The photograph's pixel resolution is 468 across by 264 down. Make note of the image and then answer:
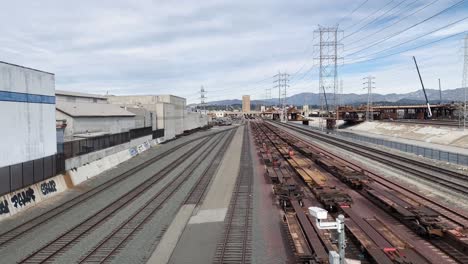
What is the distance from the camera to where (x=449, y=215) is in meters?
18.0

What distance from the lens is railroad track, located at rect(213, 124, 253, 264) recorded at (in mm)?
14703

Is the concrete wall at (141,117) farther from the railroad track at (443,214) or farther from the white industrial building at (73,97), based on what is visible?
the railroad track at (443,214)

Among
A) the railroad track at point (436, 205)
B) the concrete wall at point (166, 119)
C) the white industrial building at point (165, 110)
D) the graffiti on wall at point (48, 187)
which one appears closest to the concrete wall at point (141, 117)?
the white industrial building at point (165, 110)

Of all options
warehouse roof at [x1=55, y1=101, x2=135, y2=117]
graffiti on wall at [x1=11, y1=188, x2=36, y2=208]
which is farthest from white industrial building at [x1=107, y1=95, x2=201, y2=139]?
graffiti on wall at [x1=11, y1=188, x2=36, y2=208]

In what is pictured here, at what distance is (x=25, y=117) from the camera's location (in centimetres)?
2411

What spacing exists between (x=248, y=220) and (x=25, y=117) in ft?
50.9

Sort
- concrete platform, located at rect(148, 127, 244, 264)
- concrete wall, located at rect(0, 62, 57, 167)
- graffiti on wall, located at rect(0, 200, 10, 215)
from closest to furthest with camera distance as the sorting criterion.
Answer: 1. concrete platform, located at rect(148, 127, 244, 264)
2. graffiti on wall, located at rect(0, 200, 10, 215)
3. concrete wall, located at rect(0, 62, 57, 167)

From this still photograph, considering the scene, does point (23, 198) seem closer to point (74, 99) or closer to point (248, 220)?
point (248, 220)

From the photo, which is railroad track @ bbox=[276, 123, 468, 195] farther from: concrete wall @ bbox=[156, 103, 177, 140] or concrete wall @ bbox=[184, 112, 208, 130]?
concrete wall @ bbox=[184, 112, 208, 130]

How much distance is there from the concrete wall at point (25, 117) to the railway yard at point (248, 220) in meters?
3.46

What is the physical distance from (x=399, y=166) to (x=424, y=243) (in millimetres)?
19143

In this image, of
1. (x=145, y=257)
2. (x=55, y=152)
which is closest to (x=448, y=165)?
(x=145, y=257)

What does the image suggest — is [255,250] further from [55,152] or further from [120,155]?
[120,155]

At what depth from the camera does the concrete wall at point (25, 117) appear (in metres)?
21.9
